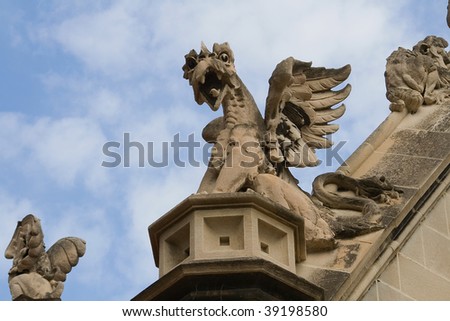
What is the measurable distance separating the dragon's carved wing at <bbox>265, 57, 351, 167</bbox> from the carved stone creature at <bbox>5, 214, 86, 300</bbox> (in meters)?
1.92

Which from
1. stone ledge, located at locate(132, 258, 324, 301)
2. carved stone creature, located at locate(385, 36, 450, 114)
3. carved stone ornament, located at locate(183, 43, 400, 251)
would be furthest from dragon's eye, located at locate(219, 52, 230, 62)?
stone ledge, located at locate(132, 258, 324, 301)

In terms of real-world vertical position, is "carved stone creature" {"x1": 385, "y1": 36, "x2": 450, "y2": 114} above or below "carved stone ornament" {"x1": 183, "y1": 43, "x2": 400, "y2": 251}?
above

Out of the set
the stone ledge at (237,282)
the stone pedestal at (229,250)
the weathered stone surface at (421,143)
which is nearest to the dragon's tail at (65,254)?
the stone pedestal at (229,250)

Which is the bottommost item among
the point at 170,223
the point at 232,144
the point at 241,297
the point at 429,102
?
the point at 241,297

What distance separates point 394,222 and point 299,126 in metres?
1.50

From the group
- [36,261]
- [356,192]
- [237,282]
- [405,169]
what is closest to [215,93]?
[356,192]

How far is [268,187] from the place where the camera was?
14.1 meters

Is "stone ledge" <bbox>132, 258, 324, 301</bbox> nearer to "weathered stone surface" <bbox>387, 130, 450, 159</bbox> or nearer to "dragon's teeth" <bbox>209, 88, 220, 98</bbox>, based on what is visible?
"dragon's teeth" <bbox>209, 88, 220, 98</bbox>

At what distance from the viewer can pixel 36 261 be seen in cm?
1366

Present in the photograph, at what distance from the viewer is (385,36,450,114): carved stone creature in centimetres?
1664

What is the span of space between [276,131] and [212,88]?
2.20ft

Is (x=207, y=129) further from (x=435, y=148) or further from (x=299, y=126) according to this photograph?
(x=435, y=148)

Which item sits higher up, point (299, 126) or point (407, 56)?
point (407, 56)

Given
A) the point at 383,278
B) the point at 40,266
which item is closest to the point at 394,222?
the point at 383,278
